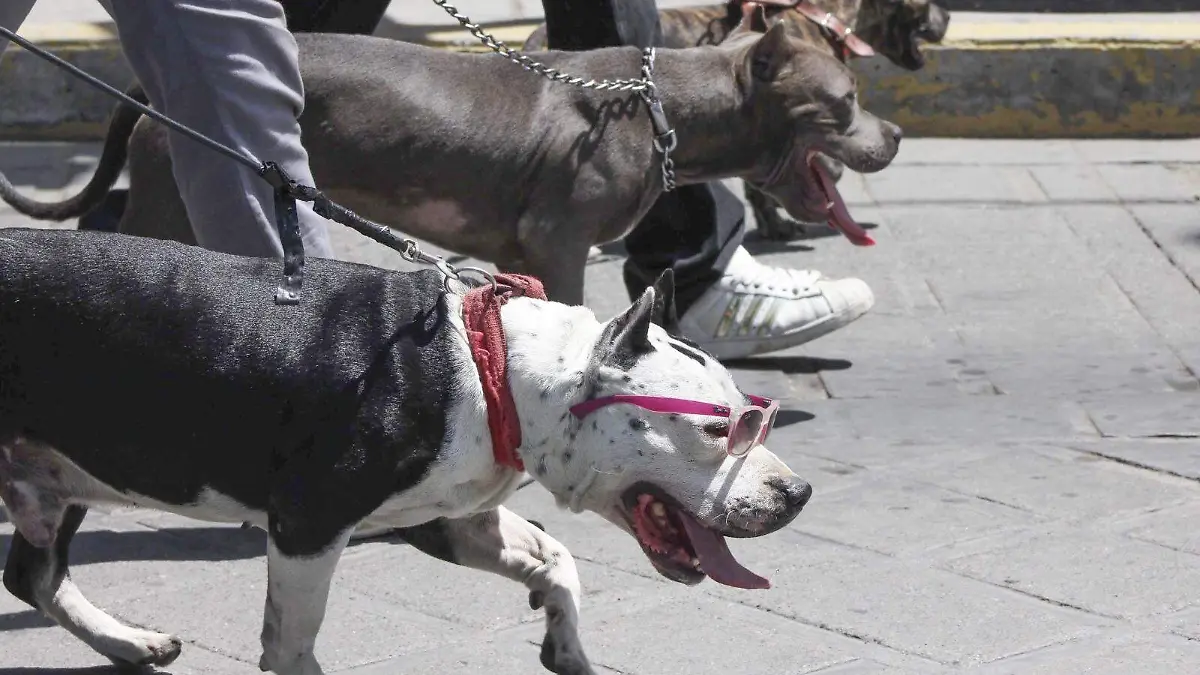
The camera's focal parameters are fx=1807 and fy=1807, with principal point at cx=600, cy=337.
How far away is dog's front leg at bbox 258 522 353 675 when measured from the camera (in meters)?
2.85

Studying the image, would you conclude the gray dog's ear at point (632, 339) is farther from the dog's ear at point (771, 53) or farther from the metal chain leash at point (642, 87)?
the dog's ear at point (771, 53)

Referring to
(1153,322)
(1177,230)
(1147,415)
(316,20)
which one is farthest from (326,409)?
(1177,230)

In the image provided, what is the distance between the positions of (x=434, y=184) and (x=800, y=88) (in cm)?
97

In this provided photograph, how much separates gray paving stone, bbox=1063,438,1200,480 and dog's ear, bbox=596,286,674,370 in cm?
225

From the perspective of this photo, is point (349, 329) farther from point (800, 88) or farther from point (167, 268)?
point (800, 88)

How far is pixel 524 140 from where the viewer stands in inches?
175

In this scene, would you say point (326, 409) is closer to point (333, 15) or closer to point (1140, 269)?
point (333, 15)

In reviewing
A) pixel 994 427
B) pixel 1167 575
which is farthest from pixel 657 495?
pixel 994 427

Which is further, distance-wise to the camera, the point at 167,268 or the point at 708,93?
the point at 708,93

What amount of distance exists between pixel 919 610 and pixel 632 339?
122cm

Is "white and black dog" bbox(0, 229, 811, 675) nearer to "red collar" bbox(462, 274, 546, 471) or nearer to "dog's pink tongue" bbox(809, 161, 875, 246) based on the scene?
"red collar" bbox(462, 274, 546, 471)

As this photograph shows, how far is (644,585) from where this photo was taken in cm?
381

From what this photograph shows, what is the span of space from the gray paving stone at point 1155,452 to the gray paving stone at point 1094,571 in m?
0.54

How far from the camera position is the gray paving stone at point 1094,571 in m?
3.74
